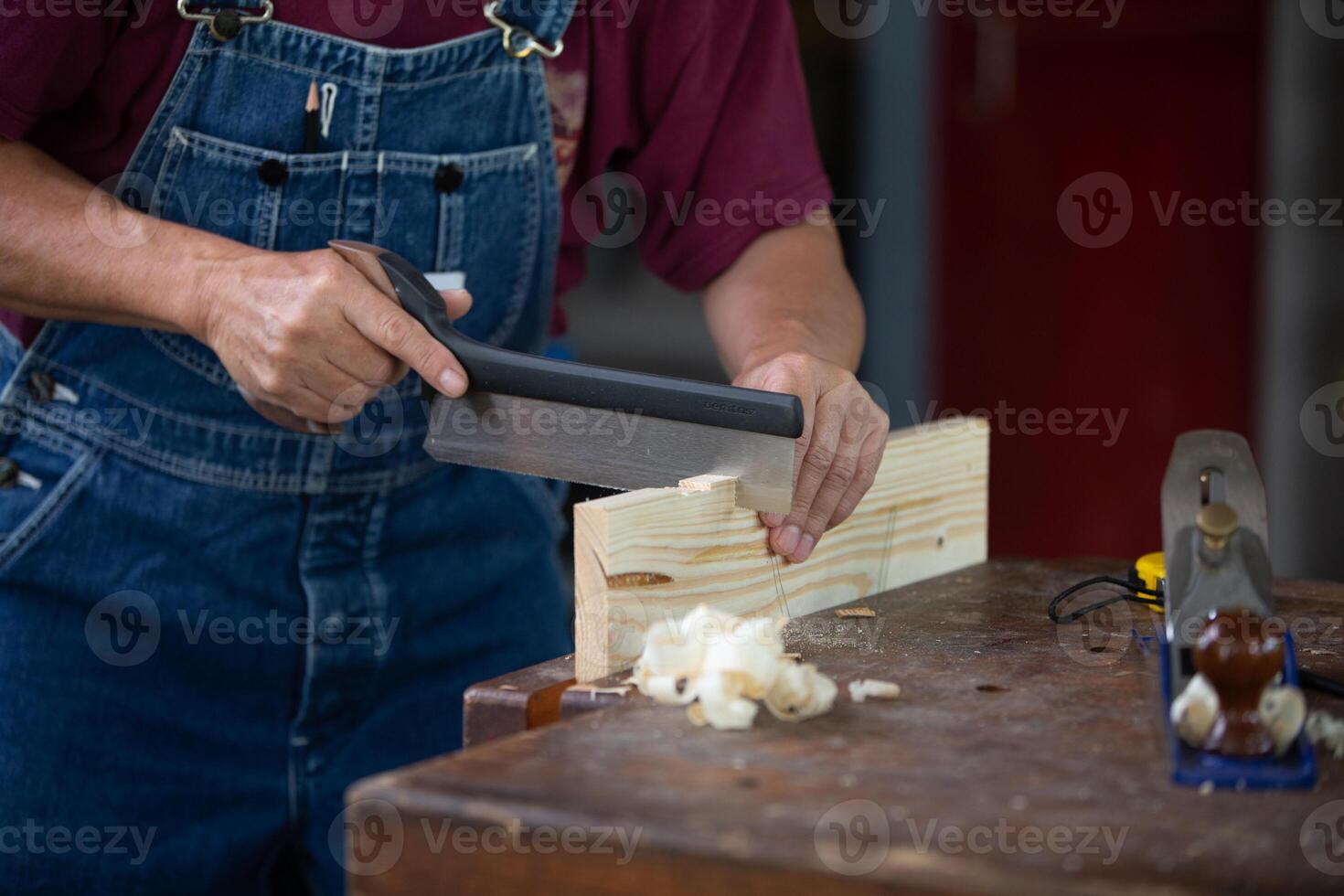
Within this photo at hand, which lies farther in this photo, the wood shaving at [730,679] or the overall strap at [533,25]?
the overall strap at [533,25]

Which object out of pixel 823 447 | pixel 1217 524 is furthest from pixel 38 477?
pixel 1217 524

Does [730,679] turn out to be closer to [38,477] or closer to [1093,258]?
[38,477]

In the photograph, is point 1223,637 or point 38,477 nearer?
point 1223,637

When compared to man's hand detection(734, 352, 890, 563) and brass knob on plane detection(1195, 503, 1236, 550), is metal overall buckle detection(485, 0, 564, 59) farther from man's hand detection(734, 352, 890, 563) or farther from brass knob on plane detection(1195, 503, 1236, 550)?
brass knob on plane detection(1195, 503, 1236, 550)

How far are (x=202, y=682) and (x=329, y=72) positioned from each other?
23.0 inches

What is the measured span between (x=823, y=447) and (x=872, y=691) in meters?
0.30

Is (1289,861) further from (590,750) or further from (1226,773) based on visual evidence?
(590,750)

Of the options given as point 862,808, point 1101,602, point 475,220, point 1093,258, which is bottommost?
point 862,808

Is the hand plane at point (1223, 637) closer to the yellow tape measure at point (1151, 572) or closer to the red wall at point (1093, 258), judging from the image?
the yellow tape measure at point (1151, 572)

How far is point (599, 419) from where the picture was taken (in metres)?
1.08

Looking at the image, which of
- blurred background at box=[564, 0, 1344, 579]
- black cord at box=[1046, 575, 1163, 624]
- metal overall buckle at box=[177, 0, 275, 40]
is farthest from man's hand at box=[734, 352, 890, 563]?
blurred background at box=[564, 0, 1344, 579]

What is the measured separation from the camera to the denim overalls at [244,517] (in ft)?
3.96

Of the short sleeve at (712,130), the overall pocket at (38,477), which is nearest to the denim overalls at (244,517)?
the overall pocket at (38,477)

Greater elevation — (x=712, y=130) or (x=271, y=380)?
(x=712, y=130)
